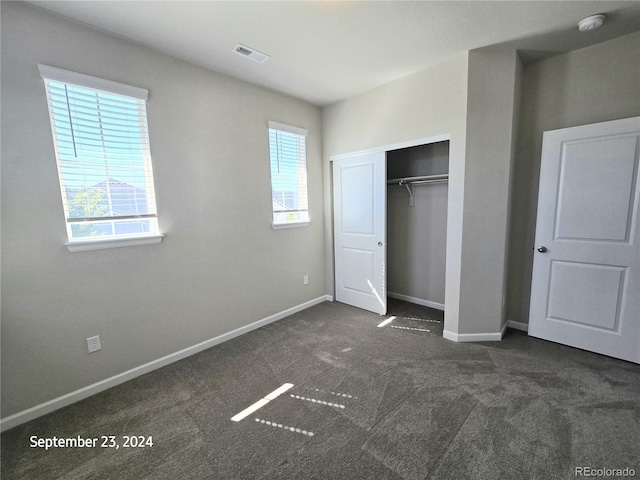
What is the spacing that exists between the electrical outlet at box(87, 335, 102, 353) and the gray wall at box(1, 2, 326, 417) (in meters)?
0.04

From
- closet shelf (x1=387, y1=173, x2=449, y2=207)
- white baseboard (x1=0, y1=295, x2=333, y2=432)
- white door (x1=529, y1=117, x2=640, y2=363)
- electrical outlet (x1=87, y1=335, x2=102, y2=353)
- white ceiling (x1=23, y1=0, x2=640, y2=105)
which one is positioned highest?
white ceiling (x1=23, y1=0, x2=640, y2=105)

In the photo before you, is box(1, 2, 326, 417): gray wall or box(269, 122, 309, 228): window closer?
box(1, 2, 326, 417): gray wall

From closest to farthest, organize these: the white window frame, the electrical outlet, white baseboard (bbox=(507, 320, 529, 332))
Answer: the electrical outlet
white baseboard (bbox=(507, 320, 529, 332))
the white window frame

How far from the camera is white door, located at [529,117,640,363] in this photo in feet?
7.47

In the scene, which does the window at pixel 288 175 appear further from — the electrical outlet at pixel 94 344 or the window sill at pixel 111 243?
the electrical outlet at pixel 94 344

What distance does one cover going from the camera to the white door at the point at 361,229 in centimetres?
335

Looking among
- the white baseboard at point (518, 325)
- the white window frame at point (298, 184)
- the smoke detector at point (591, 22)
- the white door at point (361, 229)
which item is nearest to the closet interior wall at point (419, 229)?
the white door at point (361, 229)

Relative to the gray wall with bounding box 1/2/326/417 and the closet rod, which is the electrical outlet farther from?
the closet rod

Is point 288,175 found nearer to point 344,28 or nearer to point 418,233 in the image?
point 344,28

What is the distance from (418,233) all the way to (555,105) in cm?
190

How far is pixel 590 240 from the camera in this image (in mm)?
2441

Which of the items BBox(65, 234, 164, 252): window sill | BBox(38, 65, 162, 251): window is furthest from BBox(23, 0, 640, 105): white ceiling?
BBox(65, 234, 164, 252): window sill

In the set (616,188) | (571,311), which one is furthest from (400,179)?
(571,311)

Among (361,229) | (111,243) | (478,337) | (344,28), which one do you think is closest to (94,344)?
(111,243)
